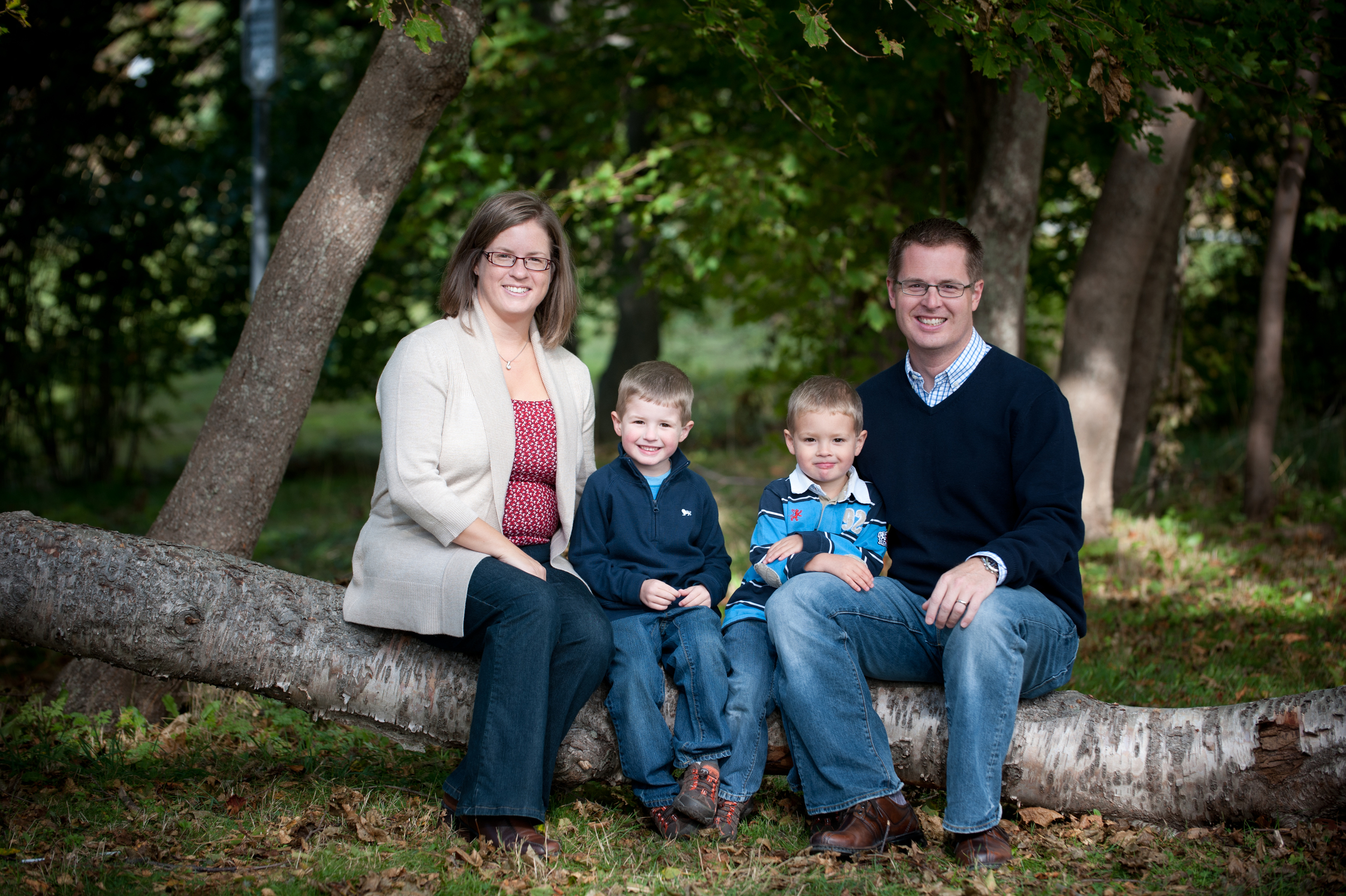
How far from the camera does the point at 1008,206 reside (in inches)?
239

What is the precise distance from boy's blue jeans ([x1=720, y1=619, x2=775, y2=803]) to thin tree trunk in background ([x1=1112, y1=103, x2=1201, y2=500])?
5042mm

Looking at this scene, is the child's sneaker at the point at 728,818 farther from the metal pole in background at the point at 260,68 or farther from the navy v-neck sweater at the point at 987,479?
the metal pole in background at the point at 260,68

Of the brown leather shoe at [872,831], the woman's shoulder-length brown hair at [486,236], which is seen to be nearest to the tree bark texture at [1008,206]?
the woman's shoulder-length brown hair at [486,236]

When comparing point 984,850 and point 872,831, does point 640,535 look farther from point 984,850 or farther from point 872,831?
point 984,850

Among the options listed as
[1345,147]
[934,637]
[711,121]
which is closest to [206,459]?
[934,637]

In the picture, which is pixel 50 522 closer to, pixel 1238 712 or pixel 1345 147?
pixel 1238 712

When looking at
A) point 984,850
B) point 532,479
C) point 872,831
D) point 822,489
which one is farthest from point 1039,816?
point 532,479

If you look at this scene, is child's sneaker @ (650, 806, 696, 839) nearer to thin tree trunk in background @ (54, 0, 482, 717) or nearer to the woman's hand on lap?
the woman's hand on lap

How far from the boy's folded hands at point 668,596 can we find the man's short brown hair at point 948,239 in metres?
1.21

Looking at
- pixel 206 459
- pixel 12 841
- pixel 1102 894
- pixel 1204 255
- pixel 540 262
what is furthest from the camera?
pixel 1204 255

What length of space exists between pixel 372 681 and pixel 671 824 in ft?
3.41

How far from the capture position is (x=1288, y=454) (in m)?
8.79

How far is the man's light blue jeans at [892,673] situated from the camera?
303cm

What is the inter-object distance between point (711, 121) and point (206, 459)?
487 centimetres
